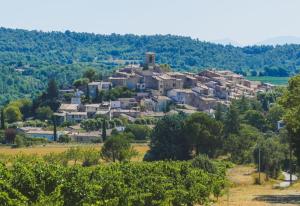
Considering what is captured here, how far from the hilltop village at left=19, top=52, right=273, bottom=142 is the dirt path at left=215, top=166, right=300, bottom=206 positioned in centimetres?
4301

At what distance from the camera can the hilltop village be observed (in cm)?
10119

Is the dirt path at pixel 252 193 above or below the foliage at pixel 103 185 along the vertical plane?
below

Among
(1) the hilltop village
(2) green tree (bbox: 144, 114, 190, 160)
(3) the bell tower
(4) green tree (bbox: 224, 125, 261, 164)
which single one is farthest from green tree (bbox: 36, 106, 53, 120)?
(4) green tree (bbox: 224, 125, 261, 164)

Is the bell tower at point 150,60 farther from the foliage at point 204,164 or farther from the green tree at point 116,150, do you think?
the foliage at point 204,164

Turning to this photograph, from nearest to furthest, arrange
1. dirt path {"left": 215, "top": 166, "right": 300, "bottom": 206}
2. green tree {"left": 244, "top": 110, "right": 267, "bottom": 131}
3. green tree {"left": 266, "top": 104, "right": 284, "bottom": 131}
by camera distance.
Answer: dirt path {"left": 215, "top": 166, "right": 300, "bottom": 206} < green tree {"left": 244, "top": 110, "right": 267, "bottom": 131} < green tree {"left": 266, "top": 104, "right": 284, "bottom": 131}

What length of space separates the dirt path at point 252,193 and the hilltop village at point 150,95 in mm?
43008

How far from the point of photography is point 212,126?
60906 mm

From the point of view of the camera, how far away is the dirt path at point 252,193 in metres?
33.6

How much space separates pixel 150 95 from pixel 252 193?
72.2m

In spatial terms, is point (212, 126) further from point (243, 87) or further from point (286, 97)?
point (243, 87)

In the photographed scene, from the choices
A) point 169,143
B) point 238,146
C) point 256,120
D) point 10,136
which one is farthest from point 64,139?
point 238,146

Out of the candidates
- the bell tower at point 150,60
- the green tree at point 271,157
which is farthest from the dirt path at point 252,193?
the bell tower at point 150,60

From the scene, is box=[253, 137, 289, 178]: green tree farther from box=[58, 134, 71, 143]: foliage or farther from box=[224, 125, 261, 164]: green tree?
box=[58, 134, 71, 143]: foliage

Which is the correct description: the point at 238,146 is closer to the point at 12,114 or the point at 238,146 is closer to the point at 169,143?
the point at 169,143
